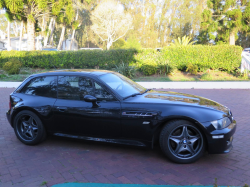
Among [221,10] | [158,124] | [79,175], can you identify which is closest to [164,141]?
[158,124]

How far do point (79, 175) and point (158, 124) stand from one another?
1429mm

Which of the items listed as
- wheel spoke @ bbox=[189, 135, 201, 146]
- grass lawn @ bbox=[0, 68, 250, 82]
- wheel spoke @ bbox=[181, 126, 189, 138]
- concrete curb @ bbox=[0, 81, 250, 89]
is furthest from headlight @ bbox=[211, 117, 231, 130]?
grass lawn @ bbox=[0, 68, 250, 82]

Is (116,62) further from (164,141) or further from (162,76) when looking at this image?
(164,141)

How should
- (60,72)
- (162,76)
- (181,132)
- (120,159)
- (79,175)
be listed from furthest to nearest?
(162,76) → (60,72) → (120,159) → (181,132) → (79,175)

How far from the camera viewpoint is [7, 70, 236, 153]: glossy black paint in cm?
361

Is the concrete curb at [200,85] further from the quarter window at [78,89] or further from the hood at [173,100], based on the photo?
the quarter window at [78,89]

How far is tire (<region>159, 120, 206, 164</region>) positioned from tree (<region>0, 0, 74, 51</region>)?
19960mm

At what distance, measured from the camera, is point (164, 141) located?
369cm

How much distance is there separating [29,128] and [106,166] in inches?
Answer: 73.7

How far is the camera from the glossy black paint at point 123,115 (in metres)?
3.61

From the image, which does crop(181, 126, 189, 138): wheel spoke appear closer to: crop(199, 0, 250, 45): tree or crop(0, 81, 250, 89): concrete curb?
crop(0, 81, 250, 89): concrete curb

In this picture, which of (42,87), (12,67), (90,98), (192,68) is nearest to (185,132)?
(90,98)

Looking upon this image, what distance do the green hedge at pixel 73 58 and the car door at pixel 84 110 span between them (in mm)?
12622

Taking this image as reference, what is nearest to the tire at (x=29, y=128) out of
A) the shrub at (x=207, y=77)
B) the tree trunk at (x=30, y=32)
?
the shrub at (x=207, y=77)
